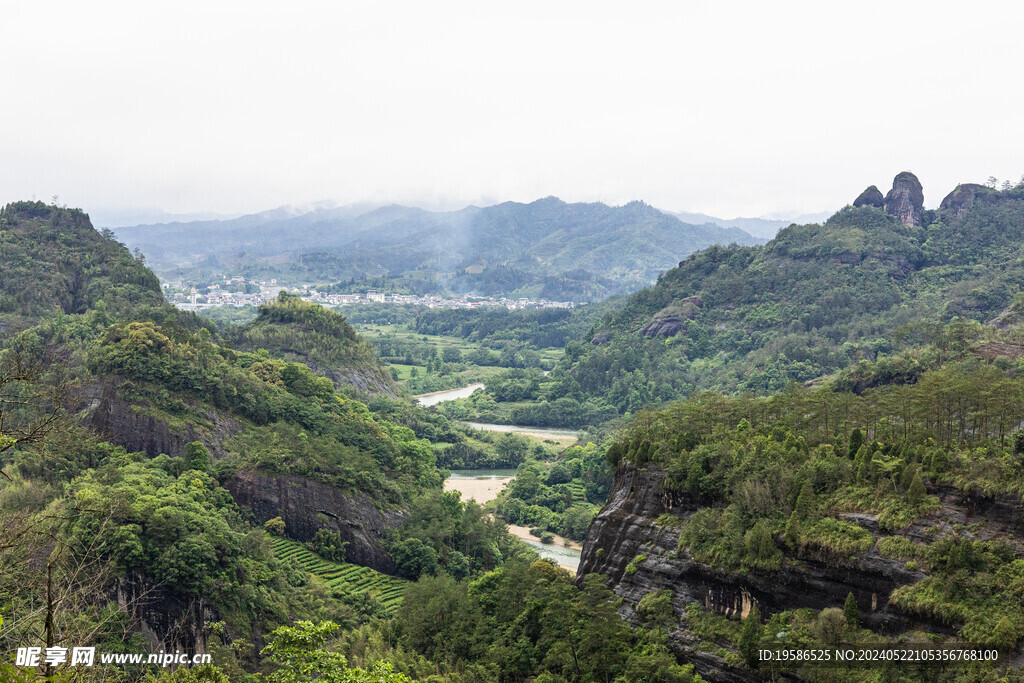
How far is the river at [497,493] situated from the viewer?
50.6 meters

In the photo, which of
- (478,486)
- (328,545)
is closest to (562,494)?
(478,486)

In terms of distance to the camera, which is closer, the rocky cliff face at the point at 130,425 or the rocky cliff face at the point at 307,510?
the rocky cliff face at the point at 307,510

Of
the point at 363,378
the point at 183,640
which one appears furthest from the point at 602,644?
the point at 363,378

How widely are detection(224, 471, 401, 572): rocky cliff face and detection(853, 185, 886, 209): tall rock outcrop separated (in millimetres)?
90788

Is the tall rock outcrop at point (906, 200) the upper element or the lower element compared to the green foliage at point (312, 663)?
upper

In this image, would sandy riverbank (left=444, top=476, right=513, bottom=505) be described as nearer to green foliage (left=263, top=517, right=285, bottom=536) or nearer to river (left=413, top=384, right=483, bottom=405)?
green foliage (left=263, top=517, right=285, bottom=536)

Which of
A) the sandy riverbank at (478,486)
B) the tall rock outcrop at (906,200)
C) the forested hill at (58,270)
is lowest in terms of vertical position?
the sandy riverbank at (478,486)

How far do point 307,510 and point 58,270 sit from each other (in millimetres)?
37952

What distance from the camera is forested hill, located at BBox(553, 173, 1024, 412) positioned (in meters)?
82.3

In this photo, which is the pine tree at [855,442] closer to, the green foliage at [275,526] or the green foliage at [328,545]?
the green foliage at [328,545]

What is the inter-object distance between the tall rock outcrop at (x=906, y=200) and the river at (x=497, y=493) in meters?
66.8

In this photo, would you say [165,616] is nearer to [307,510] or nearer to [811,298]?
[307,510]

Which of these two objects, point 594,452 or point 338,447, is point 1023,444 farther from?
point 594,452

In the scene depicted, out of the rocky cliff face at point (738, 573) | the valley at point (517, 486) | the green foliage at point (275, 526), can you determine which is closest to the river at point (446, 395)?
the valley at point (517, 486)
